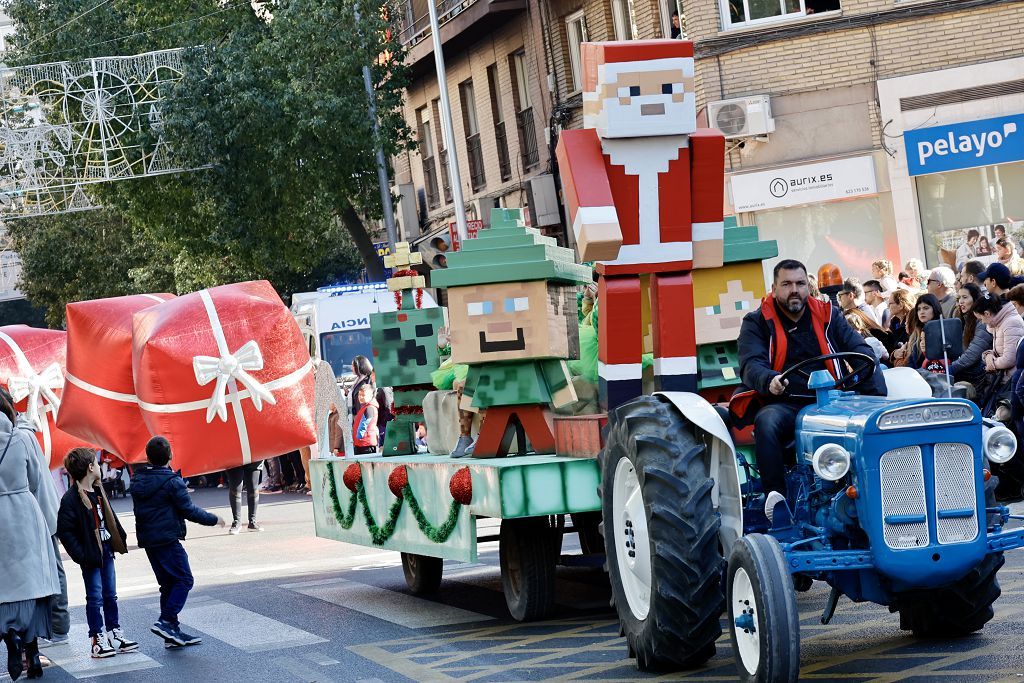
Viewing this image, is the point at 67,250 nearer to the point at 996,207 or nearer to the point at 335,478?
the point at 996,207

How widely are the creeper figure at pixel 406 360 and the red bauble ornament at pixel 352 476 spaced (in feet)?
1.35

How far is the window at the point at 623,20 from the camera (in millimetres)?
26472

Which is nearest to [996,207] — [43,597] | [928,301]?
[928,301]

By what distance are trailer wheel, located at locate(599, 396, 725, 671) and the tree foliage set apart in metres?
22.8

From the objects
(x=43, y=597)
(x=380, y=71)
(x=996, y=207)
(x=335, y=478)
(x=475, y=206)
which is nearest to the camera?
(x=43, y=597)

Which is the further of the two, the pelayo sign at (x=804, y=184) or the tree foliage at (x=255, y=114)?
the tree foliage at (x=255, y=114)

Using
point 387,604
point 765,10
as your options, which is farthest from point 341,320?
point 387,604

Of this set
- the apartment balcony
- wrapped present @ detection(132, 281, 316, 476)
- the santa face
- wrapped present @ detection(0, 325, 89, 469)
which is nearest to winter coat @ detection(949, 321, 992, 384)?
the santa face

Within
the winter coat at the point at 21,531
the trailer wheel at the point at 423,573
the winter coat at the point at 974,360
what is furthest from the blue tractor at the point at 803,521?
the winter coat at the point at 974,360

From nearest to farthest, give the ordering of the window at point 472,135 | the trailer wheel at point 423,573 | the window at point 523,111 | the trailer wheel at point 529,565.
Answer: the trailer wheel at point 529,565
the trailer wheel at point 423,573
the window at point 523,111
the window at point 472,135

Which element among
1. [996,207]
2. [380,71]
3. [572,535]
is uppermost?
[380,71]

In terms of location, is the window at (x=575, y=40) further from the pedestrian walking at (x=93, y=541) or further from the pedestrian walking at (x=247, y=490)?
the pedestrian walking at (x=93, y=541)

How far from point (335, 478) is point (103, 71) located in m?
21.8

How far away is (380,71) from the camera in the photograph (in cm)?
3203
